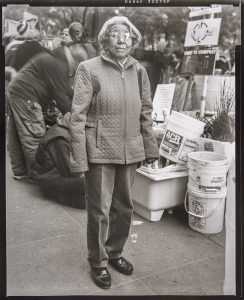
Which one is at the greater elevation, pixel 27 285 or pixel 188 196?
pixel 188 196

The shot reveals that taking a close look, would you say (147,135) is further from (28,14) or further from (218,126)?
(28,14)

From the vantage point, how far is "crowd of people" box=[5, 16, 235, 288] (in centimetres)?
298

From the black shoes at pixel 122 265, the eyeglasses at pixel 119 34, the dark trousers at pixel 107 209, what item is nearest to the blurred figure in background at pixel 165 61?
the eyeglasses at pixel 119 34

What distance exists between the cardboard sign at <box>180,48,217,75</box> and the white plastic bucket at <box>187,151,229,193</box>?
0.77m

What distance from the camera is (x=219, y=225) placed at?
3717 mm

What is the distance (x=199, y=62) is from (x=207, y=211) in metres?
1.33

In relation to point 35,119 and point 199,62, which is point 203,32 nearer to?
point 199,62

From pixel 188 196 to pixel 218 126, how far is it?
71 centimetres

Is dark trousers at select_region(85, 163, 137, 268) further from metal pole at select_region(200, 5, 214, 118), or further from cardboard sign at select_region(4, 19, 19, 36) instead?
cardboard sign at select_region(4, 19, 19, 36)

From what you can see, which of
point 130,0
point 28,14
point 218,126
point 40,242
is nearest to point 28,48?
point 28,14

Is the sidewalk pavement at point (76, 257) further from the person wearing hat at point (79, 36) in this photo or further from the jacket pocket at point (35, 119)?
the person wearing hat at point (79, 36)

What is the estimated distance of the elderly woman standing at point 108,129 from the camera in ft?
9.71

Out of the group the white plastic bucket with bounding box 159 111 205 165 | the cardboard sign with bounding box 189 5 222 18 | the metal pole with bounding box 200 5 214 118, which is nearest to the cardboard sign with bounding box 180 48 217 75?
the metal pole with bounding box 200 5 214 118

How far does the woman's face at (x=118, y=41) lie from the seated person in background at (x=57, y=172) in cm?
89
